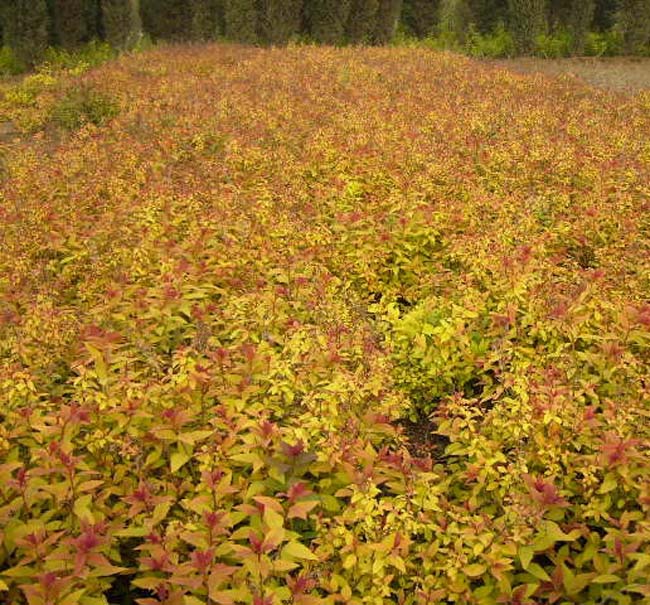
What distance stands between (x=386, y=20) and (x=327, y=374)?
2847 cm

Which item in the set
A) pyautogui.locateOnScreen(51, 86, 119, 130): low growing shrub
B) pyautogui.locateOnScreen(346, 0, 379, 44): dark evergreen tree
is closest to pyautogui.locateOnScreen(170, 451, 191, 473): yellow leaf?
pyautogui.locateOnScreen(51, 86, 119, 130): low growing shrub

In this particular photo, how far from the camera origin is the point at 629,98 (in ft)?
41.6

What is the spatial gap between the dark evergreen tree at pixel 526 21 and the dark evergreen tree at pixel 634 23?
11.2 ft

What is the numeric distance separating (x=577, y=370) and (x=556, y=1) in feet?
97.1

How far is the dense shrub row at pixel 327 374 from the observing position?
3.07 m

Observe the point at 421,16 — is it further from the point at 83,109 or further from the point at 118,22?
the point at 83,109

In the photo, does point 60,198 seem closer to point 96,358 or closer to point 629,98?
point 96,358

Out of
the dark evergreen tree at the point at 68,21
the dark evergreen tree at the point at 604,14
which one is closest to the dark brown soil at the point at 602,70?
the dark evergreen tree at the point at 604,14

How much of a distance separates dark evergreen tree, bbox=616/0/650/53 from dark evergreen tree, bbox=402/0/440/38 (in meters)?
8.95

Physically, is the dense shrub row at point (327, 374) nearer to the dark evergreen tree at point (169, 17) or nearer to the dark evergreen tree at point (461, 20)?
the dark evergreen tree at point (169, 17)

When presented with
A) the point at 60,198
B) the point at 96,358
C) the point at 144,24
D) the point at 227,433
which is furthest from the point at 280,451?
the point at 144,24

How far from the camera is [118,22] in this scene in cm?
2378

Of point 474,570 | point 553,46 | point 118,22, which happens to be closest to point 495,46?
point 553,46

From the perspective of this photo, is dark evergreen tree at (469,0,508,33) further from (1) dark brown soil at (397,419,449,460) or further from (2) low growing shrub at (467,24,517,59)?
(1) dark brown soil at (397,419,449,460)
